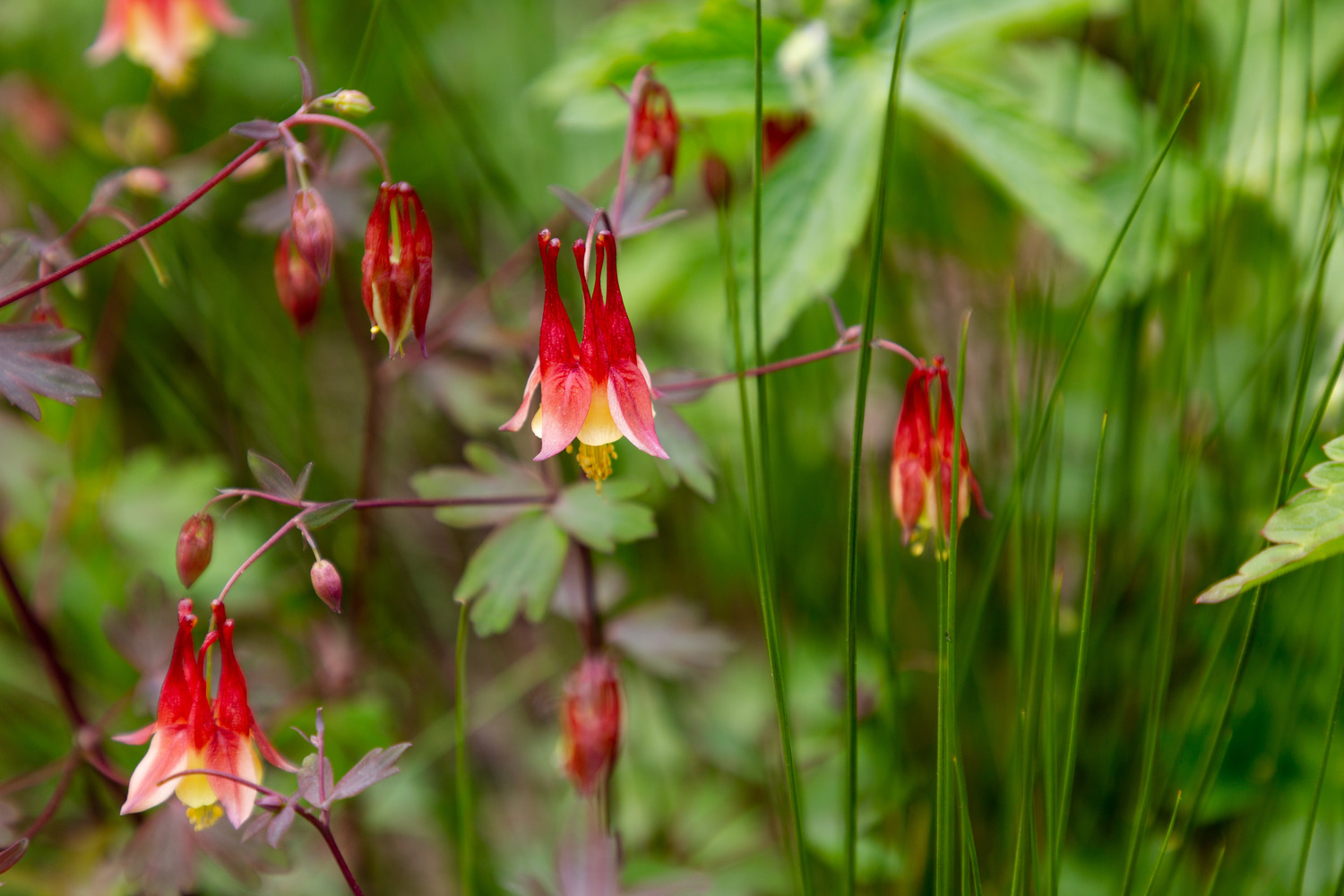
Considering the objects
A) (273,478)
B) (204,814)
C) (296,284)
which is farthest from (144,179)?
(204,814)

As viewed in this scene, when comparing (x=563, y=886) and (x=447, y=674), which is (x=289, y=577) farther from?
(x=563, y=886)

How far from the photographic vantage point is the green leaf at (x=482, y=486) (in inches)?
44.8

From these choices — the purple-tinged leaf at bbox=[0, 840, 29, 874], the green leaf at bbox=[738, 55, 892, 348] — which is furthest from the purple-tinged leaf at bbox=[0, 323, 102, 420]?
the green leaf at bbox=[738, 55, 892, 348]

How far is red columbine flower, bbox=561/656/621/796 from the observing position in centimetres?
119

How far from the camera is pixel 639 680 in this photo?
1978 millimetres

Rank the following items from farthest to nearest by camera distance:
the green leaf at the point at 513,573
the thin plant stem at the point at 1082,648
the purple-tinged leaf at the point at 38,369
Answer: the green leaf at the point at 513,573 → the purple-tinged leaf at the point at 38,369 → the thin plant stem at the point at 1082,648

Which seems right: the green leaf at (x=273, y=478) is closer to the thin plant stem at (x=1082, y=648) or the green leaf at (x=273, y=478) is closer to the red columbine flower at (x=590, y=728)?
the red columbine flower at (x=590, y=728)

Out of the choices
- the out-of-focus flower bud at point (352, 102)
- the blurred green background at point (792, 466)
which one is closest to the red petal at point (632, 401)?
the blurred green background at point (792, 466)

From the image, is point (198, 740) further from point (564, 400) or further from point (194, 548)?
point (564, 400)

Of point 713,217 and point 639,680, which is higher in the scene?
point 713,217

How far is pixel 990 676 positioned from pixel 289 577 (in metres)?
1.28

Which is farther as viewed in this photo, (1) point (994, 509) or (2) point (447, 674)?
(2) point (447, 674)

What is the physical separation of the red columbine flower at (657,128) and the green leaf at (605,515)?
15.7 inches

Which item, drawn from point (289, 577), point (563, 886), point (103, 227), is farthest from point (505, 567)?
point (103, 227)
